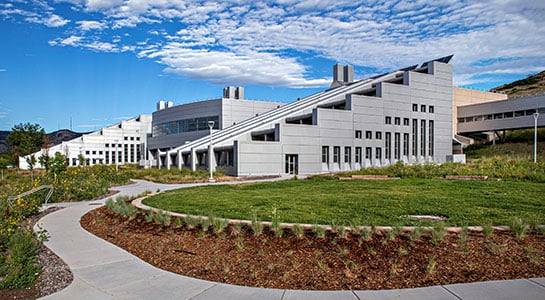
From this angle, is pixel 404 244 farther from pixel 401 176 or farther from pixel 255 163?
pixel 255 163

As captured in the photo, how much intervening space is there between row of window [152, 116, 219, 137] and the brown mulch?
5272 centimetres

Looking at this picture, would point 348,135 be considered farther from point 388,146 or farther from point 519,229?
point 519,229

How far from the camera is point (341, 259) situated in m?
6.21

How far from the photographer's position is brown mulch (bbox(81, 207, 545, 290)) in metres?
5.52

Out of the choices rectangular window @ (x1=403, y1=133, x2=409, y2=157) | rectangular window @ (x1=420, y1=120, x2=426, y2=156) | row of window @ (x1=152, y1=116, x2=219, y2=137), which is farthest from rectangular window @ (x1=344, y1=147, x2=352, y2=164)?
row of window @ (x1=152, y1=116, x2=219, y2=137)

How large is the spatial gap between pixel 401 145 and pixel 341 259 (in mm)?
41839

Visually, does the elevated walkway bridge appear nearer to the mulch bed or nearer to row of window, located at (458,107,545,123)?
row of window, located at (458,107,545,123)

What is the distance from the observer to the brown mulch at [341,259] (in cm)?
552

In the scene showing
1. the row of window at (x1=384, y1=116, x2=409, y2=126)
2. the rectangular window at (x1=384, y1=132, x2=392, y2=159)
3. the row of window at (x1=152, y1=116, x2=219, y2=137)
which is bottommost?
the rectangular window at (x1=384, y1=132, x2=392, y2=159)

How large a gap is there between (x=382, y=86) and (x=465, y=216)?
3683cm

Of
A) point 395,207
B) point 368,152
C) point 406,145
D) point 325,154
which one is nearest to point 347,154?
point 325,154

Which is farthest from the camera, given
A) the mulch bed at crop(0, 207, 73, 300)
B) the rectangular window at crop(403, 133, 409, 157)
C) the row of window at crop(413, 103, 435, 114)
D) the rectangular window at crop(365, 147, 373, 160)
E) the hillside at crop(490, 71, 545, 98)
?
the hillside at crop(490, 71, 545, 98)

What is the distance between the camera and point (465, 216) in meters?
9.16

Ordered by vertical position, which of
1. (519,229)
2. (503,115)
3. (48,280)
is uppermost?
(503,115)
